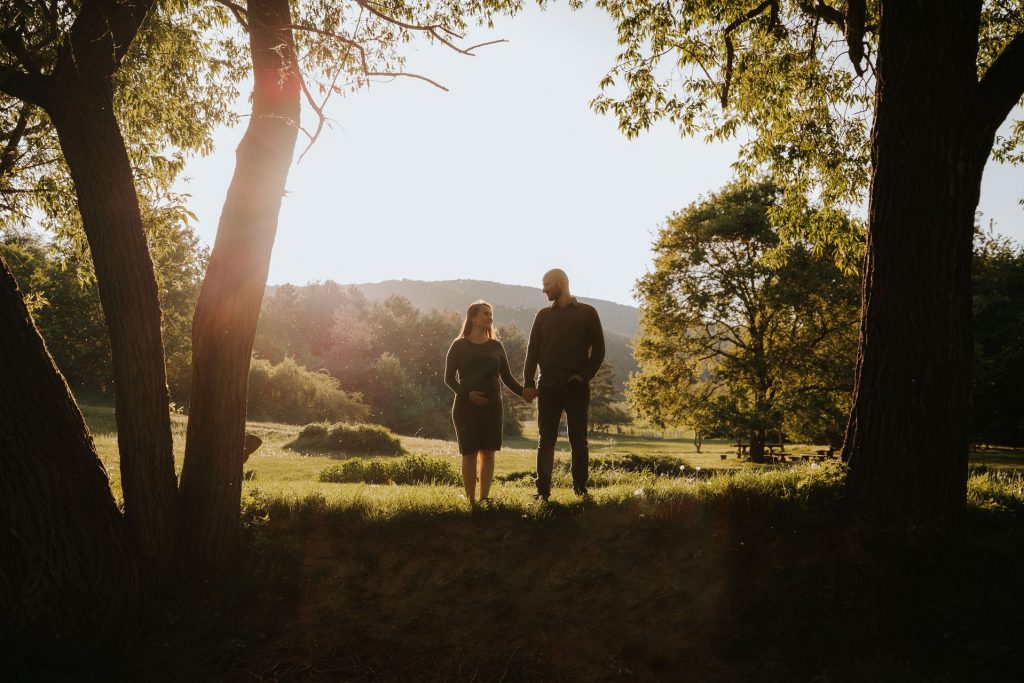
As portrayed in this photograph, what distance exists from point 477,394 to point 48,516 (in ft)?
13.0

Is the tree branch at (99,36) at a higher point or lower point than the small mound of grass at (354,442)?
higher

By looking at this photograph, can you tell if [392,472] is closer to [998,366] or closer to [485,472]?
[485,472]

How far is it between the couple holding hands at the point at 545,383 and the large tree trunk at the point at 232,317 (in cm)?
229

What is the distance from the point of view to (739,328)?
22375mm

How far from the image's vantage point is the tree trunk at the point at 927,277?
14.8 ft

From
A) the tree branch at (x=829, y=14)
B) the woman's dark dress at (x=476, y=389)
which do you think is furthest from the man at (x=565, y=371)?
the tree branch at (x=829, y=14)

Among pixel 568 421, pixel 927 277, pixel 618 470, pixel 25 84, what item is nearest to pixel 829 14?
pixel 927 277

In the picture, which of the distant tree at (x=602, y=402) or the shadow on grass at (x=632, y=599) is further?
the distant tree at (x=602, y=402)

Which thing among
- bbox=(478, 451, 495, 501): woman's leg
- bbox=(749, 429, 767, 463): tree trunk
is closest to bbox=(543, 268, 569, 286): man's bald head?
bbox=(478, 451, 495, 501): woman's leg

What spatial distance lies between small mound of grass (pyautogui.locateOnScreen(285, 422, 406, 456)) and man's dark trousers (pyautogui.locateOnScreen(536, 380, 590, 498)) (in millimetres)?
15757

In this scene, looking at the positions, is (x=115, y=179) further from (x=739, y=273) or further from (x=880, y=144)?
(x=739, y=273)

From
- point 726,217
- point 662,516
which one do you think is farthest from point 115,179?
point 726,217

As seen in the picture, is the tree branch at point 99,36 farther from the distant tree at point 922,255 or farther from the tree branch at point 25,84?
the distant tree at point 922,255

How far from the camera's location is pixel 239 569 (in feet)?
16.9
